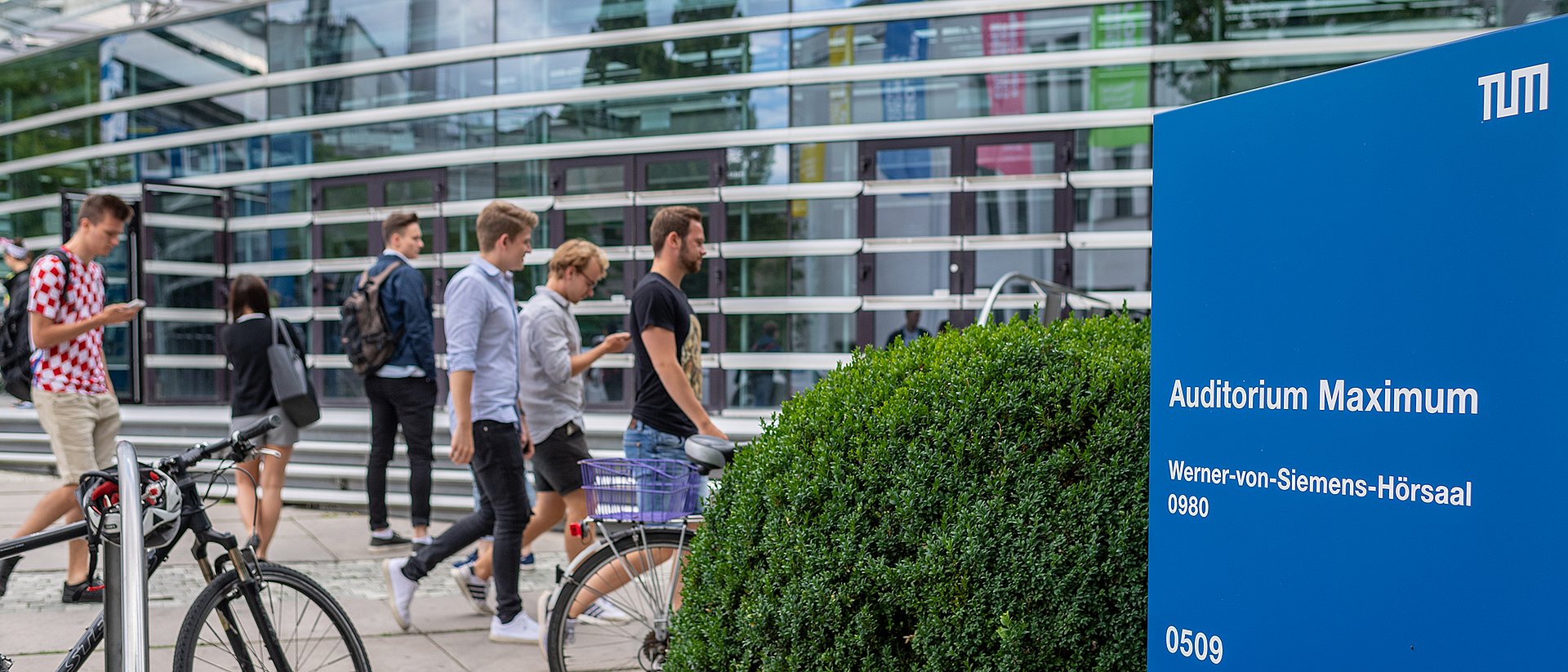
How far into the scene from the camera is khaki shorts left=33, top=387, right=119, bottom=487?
579cm

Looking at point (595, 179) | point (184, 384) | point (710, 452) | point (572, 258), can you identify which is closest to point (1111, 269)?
point (595, 179)

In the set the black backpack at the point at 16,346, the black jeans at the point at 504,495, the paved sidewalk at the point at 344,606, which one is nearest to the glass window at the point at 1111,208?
the paved sidewalk at the point at 344,606

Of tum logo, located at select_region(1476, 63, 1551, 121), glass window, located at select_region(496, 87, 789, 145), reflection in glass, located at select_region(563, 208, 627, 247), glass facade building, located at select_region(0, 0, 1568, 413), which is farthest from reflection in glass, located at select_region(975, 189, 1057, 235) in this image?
tum logo, located at select_region(1476, 63, 1551, 121)

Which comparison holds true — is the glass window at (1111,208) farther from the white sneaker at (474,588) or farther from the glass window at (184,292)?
the glass window at (184,292)

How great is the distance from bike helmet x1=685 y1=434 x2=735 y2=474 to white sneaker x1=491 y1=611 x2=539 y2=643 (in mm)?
1720

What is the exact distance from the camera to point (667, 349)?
189 inches

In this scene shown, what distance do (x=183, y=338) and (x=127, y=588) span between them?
14097 mm

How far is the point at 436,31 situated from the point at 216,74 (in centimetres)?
342

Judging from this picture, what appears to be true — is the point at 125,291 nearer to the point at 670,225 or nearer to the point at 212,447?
the point at 670,225

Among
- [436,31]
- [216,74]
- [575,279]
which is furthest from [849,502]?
[216,74]

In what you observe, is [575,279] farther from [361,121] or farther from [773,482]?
[361,121]

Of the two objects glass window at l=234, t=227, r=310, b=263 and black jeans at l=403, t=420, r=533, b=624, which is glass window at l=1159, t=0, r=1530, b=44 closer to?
black jeans at l=403, t=420, r=533, b=624

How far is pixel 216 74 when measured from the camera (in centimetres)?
1505

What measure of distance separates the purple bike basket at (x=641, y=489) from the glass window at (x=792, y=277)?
804 centimetres
